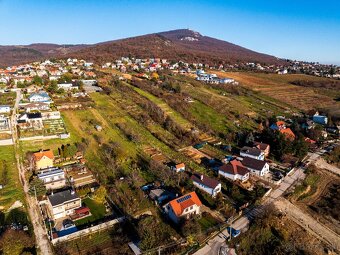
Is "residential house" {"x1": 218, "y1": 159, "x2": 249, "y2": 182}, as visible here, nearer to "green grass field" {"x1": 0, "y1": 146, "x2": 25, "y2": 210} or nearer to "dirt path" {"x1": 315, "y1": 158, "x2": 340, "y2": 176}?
"dirt path" {"x1": 315, "y1": 158, "x2": 340, "y2": 176}

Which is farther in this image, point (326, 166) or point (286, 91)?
point (286, 91)

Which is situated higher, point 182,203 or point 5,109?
point 5,109

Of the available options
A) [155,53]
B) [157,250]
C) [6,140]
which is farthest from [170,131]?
[155,53]

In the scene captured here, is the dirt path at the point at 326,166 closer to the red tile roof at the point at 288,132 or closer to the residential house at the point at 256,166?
the red tile roof at the point at 288,132

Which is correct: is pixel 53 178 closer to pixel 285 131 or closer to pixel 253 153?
pixel 253 153

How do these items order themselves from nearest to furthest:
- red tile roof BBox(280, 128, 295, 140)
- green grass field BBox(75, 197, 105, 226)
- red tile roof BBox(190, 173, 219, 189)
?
green grass field BBox(75, 197, 105, 226), red tile roof BBox(190, 173, 219, 189), red tile roof BBox(280, 128, 295, 140)

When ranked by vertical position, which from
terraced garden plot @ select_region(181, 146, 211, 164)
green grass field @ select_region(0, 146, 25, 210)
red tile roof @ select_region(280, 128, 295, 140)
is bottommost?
terraced garden plot @ select_region(181, 146, 211, 164)

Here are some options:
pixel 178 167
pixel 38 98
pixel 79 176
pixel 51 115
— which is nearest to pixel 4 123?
pixel 51 115

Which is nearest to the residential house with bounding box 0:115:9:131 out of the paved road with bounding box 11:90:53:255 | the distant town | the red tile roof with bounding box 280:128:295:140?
the distant town
